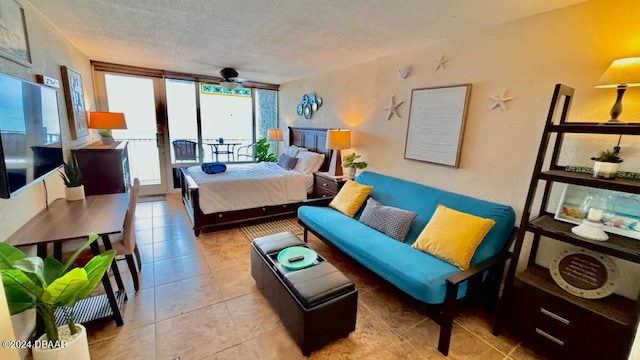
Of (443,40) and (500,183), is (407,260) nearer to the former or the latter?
(500,183)

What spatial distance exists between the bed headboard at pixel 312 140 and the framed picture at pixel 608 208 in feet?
10.0

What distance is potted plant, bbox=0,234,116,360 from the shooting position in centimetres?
114

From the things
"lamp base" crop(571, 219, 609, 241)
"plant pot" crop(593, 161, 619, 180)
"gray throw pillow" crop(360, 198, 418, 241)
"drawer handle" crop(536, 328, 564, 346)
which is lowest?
"drawer handle" crop(536, 328, 564, 346)

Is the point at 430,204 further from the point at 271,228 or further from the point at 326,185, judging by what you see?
the point at 271,228

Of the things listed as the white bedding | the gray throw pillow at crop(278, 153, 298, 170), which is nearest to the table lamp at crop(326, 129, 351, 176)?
the white bedding

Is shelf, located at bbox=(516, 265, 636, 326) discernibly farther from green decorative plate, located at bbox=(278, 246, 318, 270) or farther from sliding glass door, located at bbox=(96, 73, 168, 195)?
sliding glass door, located at bbox=(96, 73, 168, 195)

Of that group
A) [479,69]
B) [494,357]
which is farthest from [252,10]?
[494,357]

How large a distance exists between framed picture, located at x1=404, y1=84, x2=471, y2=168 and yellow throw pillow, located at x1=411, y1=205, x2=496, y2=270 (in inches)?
26.1

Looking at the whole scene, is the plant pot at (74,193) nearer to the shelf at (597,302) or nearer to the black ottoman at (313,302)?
Result: the black ottoman at (313,302)

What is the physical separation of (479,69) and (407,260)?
73.0 inches

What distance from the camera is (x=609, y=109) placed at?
1.73 m

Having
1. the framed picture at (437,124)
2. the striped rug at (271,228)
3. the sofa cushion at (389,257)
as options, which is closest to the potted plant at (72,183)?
the striped rug at (271,228)

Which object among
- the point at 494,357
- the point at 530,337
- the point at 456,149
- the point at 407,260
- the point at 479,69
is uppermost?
the point at 479,69

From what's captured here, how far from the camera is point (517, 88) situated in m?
2.15
